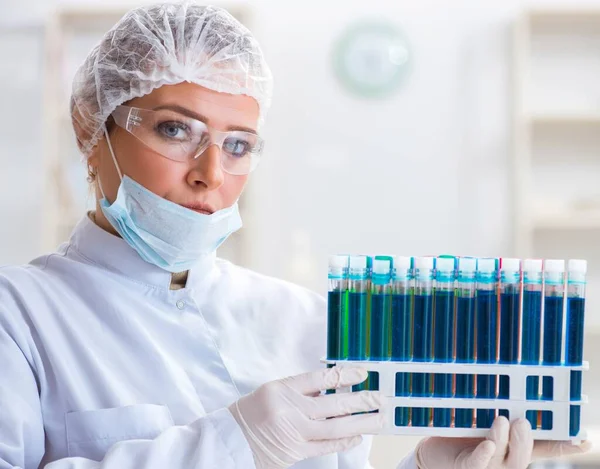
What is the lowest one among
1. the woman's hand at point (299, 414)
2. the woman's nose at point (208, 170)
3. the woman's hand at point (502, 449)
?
the woman's hand at point (502, 449)

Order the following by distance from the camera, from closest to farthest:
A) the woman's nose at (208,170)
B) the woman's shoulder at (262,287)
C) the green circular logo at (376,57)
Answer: the woman's nose at (208,170) → the woman's shoulder at (262,287) → the green circular logo at (376,57)

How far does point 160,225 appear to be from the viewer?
58.4 inches

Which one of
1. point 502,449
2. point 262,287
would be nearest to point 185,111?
point 262,287

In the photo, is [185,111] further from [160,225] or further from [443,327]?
[443,327]

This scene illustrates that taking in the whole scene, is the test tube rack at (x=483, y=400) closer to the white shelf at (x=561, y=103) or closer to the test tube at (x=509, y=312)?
the test tube at (x=509, y=312)

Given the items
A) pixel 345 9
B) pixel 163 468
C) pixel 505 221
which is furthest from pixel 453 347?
pixel 345 9

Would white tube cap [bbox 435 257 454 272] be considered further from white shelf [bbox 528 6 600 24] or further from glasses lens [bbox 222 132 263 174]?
white shelf [bbox 528 6 600 24]

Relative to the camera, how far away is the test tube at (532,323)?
127cm

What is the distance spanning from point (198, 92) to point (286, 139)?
2.26 m

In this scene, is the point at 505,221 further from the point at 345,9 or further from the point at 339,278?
the point at 339,278

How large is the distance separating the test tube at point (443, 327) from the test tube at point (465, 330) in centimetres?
1

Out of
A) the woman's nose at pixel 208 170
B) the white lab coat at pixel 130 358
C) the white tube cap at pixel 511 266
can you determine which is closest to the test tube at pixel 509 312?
the white tube cap at pixel 511 266

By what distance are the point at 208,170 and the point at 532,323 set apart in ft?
1.98

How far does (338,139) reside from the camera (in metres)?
3.72
